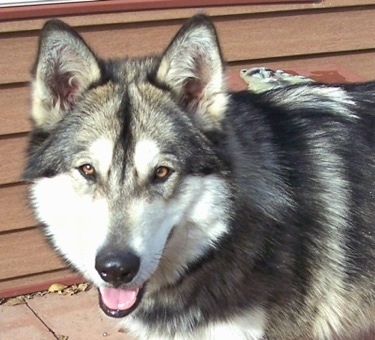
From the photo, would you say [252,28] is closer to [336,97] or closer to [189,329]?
[336,97]

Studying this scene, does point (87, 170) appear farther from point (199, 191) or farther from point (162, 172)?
point (199, 191)

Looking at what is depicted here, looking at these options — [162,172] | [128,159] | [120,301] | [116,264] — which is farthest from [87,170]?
[120,301]

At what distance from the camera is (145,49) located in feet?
16.8

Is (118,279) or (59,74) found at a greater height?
(59,74)

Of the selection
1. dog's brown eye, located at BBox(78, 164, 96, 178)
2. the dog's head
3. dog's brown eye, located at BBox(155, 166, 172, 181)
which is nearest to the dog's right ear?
the dog's head

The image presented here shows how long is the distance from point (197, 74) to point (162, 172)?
0.44 m

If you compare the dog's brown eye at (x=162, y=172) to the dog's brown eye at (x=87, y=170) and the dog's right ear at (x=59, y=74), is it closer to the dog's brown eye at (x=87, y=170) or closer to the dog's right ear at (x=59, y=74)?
the dog's brown eye at (x=87, y=170)

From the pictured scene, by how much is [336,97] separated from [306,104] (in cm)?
17

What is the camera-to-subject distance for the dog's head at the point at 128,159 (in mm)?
3041

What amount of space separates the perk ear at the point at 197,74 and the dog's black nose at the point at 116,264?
0.66 metres

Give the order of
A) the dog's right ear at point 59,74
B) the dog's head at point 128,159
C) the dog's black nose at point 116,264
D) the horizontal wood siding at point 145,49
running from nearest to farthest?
the dog's black nose at point 116,264
the dog's head at point 128,159
the dog's right ear at point 59,74
the horizontal wood siding at point 145,49

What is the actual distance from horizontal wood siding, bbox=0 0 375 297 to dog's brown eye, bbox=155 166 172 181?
1769mm

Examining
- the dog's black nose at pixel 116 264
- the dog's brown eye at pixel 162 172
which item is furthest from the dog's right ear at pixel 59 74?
the dog's black nose at pixel 116 264

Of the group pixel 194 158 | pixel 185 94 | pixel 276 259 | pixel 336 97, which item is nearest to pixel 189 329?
pixel 276 259
